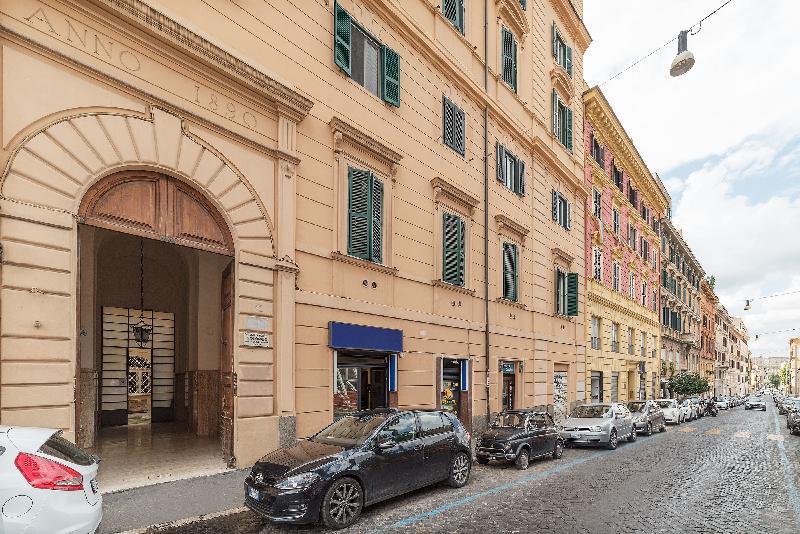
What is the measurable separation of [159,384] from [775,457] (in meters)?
19.3

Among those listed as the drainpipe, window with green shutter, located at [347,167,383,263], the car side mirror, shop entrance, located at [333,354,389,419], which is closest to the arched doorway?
shop entrance, located at [333,354,389,419]

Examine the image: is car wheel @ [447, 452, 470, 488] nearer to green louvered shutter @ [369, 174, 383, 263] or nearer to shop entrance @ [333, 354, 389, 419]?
shop entrance @ [333, 354, 389, 419]

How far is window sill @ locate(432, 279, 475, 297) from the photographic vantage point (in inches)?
611

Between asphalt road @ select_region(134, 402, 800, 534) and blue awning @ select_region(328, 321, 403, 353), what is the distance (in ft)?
11.8

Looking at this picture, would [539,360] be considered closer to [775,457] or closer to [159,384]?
[775,457]

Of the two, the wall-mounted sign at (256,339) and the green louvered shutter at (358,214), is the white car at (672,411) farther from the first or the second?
the wall-mounted sign at (256,339)

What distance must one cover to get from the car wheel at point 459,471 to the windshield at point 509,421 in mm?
2852

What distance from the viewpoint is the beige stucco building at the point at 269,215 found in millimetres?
7938

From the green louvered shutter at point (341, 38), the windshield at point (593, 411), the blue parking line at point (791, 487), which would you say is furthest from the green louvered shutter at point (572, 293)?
the green louvered shutter at point (341, 38)

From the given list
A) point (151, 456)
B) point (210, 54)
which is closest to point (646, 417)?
point (151, 456)

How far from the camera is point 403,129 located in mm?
14781

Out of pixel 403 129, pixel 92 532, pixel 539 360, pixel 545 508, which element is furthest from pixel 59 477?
pixel 539 360

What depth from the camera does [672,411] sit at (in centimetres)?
2761

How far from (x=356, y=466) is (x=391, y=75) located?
34.5 ft
